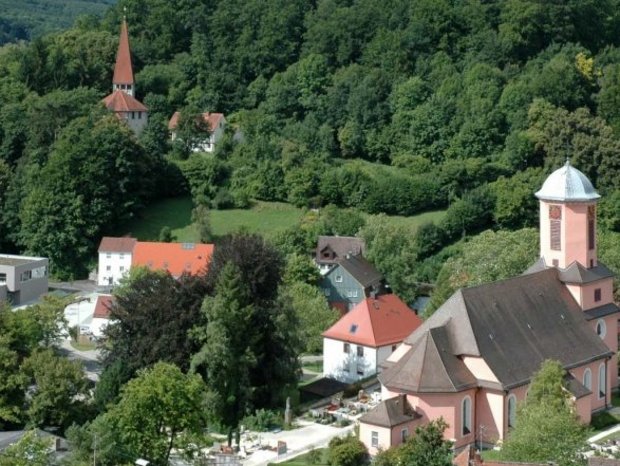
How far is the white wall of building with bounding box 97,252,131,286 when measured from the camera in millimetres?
63312

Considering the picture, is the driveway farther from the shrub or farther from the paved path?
the paved path

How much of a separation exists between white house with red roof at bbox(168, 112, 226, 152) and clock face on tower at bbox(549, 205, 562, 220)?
104ft

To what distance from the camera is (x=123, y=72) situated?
7688 centimetres

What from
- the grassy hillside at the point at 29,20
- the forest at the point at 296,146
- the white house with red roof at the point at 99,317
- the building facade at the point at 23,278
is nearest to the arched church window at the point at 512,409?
the forest at the point at 296,146

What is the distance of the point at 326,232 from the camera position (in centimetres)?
6388

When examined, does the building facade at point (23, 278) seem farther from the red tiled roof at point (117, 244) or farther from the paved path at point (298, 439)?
the paved path at point (298, 439)

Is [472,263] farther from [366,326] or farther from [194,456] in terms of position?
[194,456]

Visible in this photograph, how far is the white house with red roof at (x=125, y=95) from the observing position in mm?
73688

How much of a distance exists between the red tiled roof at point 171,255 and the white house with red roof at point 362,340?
1264 cm

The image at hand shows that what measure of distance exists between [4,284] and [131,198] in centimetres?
1042

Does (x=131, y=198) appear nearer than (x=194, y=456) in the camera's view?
No

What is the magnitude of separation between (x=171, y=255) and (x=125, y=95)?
16.6 m

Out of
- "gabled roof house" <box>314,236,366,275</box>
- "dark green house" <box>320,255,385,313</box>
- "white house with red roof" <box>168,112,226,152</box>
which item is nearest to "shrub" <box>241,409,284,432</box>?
"dark green house" <box>320,255,385,313</box>

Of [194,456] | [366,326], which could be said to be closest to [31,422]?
[194,456]
